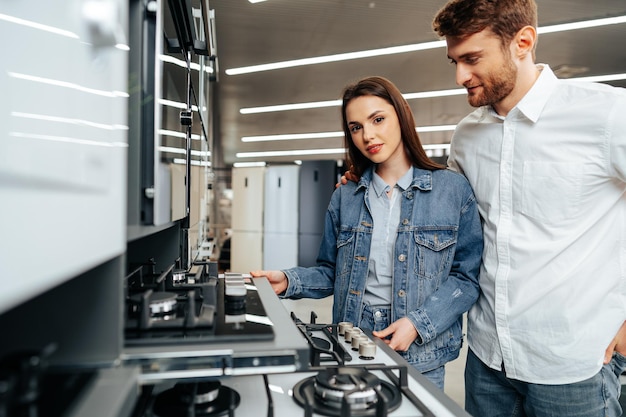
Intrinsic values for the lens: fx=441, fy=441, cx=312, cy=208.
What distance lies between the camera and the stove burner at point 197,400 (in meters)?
0.69

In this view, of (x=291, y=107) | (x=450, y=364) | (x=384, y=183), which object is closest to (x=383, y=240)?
(x=384, y=183)

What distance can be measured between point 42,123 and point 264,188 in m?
5.93

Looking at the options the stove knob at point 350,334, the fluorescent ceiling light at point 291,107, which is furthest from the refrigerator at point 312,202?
the stove knob at point 350,334

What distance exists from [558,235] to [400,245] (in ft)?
1.37

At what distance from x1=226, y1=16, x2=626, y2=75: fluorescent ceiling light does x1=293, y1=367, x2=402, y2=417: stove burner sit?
4.62 m

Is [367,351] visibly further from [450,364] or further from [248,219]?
[248,219]

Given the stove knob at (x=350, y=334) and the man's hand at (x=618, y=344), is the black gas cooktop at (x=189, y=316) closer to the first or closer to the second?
the stove knob at (x=350, y=334)

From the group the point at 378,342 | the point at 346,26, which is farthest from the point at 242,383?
the point at 346,26

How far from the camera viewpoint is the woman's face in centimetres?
133

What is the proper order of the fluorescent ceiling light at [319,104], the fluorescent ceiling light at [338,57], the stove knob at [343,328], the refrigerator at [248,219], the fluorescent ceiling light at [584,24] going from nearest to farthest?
the stove knob at [343,328]
the fluorescent ceiling light at [584,24]
the fluorescent ceiling light at [338,57]
the refrigerator at [248,219]
the fluorescent ceiling light at [319,104]

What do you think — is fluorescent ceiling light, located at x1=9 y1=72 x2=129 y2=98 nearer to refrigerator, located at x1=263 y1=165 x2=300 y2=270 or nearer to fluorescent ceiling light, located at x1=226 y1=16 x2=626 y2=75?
fluorescent ceiling light, located at x1=226 y1=16 x2=626 y2=75

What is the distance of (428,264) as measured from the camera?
50.4 inches

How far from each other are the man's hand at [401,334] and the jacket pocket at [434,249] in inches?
6.6

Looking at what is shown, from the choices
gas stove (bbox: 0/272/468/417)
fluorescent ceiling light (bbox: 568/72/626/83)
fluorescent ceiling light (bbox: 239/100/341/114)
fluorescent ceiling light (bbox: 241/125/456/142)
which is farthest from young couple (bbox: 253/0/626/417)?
fluorescent ceiling light (bbox: 241/125/456/142)
